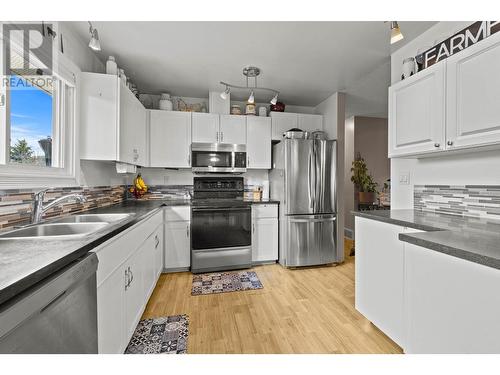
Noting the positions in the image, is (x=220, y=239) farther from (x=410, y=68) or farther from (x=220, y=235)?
(x=410, y=68)

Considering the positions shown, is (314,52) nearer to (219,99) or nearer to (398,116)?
(398,116)

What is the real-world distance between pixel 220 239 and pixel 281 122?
6.40 feet

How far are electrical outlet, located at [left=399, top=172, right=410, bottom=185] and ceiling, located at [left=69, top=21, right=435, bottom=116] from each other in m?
1.25

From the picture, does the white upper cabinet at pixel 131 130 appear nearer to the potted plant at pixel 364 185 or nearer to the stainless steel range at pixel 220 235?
the stainless steel range at pixel 220 235

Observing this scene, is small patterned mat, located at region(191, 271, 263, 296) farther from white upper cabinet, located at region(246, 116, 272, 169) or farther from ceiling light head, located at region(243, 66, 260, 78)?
ceiling light head, located at region(243, 66, 260, 78)

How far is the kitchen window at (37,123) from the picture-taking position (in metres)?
1.41

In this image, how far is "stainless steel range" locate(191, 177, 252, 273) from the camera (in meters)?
2.95

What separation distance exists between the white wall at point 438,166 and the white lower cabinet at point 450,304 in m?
0.98

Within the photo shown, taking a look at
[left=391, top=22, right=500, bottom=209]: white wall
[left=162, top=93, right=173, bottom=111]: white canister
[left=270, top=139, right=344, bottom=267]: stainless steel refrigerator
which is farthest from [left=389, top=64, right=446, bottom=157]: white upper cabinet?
[left=162, top=93, right=173, bottom=111]: white canister

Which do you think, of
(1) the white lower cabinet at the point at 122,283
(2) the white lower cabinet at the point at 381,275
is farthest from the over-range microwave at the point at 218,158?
(2) the white lower cabinet at the point at 381,275

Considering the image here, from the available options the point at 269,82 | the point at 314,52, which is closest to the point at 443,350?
the point at 314,52

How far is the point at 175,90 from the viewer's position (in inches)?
134

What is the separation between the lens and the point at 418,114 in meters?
1.79
